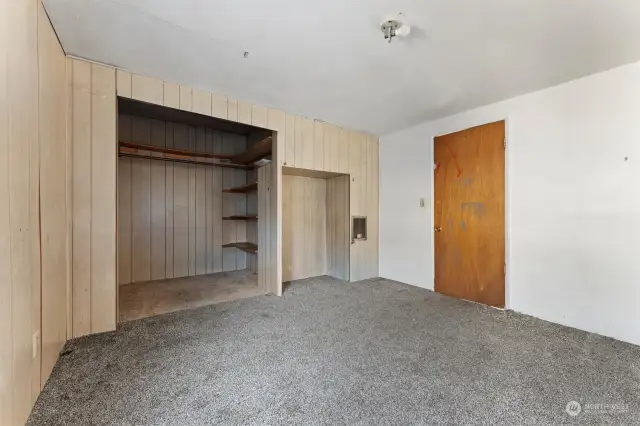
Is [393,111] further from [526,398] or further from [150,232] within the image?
[150,232]

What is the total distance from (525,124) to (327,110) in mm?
2240

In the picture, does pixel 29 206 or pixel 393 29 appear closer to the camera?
pixel 29 206

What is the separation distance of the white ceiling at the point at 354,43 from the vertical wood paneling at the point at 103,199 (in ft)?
0.93

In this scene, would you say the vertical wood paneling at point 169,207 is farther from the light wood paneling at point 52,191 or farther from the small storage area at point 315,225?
the light wood paneling at point 52,191

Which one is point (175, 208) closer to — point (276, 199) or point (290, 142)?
point (276, 199)

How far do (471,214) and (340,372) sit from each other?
2.60 meters

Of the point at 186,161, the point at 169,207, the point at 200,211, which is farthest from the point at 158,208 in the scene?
the point at 186,161

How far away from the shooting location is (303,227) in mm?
4859

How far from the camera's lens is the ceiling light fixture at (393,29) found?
194 cm

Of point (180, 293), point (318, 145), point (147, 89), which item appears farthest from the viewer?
point (318, 145)

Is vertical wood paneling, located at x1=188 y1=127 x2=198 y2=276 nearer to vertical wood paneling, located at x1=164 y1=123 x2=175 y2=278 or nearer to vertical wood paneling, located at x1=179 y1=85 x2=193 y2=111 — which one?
vertical wood paneling, located at x1=164 y1=123 x2=175 y2=278

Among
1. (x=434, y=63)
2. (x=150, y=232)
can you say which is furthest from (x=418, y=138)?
(x=150, y=232)

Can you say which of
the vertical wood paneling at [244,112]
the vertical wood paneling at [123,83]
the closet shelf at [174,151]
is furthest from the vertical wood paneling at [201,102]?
the closet shelf at [174,151]

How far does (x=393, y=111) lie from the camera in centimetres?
367
